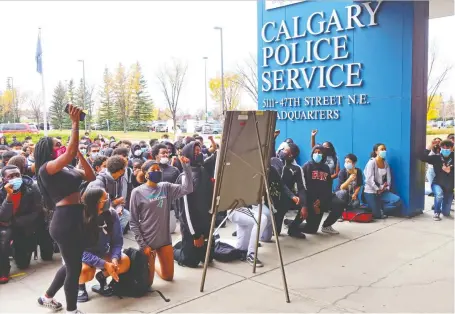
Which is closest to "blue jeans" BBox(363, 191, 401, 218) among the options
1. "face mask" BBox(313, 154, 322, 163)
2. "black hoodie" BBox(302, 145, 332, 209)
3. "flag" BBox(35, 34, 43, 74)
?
"black hoodie" BBox(302, 145, 332, 209)

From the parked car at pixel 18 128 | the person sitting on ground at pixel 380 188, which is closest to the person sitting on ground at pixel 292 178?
the person sitting on ground at pixel 380 188

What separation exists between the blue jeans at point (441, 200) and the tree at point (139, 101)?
66.8 ft

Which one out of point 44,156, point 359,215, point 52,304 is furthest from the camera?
point 359,215

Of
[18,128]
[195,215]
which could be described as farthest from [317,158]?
[18,128]

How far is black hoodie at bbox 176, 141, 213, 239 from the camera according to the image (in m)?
5.31

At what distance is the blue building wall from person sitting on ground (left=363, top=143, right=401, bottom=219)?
22cm

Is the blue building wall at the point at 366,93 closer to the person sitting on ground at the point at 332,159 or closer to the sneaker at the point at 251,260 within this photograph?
the person sitting on ground at the point at 332,159

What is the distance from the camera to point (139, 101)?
26.2 metres

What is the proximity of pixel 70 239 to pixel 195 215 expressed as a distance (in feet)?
6.19

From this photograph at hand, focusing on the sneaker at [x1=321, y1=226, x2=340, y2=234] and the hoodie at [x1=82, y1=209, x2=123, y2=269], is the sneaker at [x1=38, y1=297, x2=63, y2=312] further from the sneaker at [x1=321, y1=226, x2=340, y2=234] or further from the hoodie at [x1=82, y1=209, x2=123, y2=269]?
the sneaker at [x1=321, y1=226, x2=340, y2=234]

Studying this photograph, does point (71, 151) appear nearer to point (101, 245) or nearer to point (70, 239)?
point (70, 239)

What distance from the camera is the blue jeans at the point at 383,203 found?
784cm

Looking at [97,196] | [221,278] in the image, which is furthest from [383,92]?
[97,196]

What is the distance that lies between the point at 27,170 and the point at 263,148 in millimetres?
3330
